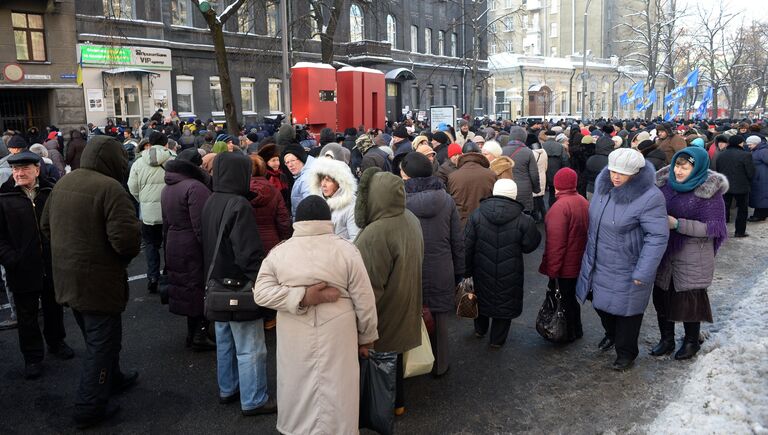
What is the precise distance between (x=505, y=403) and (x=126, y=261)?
314cm

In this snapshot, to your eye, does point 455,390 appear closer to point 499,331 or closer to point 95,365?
point 499,331

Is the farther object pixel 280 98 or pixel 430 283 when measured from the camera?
pixel 280 98

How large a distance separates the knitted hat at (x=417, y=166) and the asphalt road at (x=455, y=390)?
5.86 feet

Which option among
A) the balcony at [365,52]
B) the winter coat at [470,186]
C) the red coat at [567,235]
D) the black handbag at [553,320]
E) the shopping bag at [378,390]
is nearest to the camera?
the shopping bag at [378,390]

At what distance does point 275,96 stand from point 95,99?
35.1ft

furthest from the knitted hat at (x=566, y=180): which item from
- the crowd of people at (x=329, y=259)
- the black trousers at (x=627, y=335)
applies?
the black trousers at (x=627, y=335)

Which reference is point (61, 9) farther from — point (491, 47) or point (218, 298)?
point (491, 47)

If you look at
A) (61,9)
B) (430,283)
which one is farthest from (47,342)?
(61,9)

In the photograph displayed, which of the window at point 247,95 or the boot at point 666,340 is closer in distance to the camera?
the boot at point 666,340

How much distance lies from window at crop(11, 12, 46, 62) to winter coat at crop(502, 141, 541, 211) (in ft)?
74.6

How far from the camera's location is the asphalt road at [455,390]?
452cm

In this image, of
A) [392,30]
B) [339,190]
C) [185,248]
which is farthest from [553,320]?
[392,30]

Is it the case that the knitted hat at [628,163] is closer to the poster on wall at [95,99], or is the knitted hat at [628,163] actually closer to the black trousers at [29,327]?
the black trousers at [29,327]

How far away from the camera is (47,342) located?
580cm
